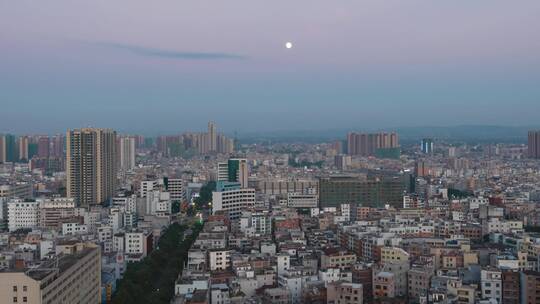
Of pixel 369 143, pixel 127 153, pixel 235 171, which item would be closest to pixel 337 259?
pixel 235 171

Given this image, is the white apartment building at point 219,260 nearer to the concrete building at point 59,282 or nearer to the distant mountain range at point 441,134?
the concrete building at point 59,282

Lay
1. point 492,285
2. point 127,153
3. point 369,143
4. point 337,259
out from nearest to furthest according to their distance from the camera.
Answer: point 492,285 → point 337,259 → point 127,153 → point 369,143

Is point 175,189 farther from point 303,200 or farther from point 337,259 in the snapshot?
Answer: point 337,259

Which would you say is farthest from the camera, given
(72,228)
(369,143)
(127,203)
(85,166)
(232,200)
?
(369,143)

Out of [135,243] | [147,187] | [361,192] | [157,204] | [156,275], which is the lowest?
[156,275]

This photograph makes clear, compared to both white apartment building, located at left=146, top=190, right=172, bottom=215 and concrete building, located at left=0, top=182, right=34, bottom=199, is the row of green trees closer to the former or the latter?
white apartment building, located at left=146, top=190, right=172, bottom=215

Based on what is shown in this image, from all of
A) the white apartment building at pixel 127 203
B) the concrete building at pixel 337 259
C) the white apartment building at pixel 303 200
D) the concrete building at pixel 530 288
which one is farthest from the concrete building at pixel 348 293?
the white apartment building at pixel 303 200
